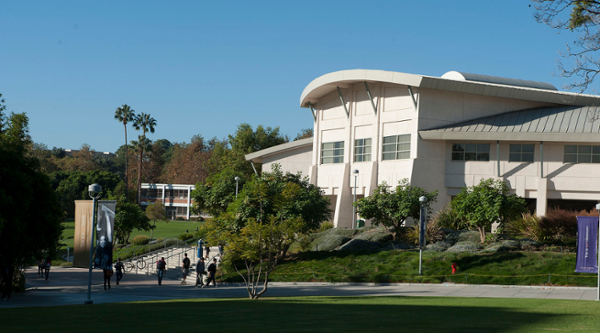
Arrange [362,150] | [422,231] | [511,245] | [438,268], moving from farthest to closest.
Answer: [362,150], [511,245], [422,231], [438,268]

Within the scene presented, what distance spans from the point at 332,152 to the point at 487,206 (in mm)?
18233

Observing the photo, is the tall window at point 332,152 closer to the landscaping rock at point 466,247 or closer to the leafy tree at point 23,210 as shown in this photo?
the landscaping rock at point 466,247

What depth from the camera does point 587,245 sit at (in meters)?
21.2

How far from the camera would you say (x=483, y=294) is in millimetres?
21906

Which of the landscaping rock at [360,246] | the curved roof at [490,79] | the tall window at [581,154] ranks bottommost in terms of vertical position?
the landscaping rock at [360,246]

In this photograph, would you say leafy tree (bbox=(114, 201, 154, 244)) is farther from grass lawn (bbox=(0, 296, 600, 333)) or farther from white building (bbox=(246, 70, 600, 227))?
grass lawn (bbox=(0, 296, 600, 333))

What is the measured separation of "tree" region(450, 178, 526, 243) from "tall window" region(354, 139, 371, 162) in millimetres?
12168

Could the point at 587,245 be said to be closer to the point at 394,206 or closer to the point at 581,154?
the point at 394,206

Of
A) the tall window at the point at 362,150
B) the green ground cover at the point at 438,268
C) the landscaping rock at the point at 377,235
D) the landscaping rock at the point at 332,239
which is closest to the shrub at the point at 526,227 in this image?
the green ground cover at the point at 438,268

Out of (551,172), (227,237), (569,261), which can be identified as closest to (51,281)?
(227,237)

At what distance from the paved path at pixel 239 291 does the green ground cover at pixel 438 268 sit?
0.72 m

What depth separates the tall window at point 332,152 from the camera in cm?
4572

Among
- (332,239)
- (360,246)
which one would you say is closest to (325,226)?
(332,239)

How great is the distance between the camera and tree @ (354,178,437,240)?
33.0 m
